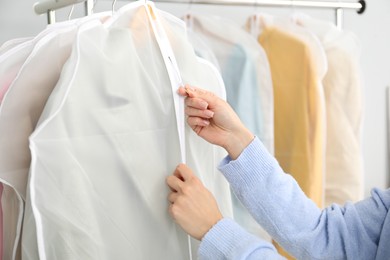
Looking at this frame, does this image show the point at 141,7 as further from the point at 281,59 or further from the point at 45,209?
the point at 281,59

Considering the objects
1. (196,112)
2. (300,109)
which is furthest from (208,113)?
(300,109)

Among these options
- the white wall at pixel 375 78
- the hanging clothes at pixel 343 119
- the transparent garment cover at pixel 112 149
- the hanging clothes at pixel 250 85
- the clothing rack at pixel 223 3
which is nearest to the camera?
the transparent garment cover at pixel 112 149

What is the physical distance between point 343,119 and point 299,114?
0.13 metres

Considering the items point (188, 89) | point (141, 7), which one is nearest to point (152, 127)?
point (188, 89)

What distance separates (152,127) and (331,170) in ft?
1.99

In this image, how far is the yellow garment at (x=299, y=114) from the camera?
113 cm

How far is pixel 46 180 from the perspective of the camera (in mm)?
676

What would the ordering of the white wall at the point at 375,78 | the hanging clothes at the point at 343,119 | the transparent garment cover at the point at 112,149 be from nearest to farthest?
1. the transparent garment cover at the point at 112,149
2. the hanging clothes at the point at 343,119
3. the white wall at the point at 375,78

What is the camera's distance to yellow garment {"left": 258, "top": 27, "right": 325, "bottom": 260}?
1.13 meters

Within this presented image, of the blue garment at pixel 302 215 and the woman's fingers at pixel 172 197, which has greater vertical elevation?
the woman's fingers at pixel 172 197

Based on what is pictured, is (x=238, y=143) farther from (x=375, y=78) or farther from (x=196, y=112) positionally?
(x=375, y=78)

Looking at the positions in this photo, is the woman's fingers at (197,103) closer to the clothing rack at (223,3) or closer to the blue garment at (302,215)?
the blue garment at (302,215)

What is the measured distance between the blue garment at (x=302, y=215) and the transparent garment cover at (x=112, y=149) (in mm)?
91

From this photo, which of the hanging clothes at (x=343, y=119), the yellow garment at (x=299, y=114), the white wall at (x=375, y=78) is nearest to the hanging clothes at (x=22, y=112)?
the yellow garment at (x=299, y=114)
